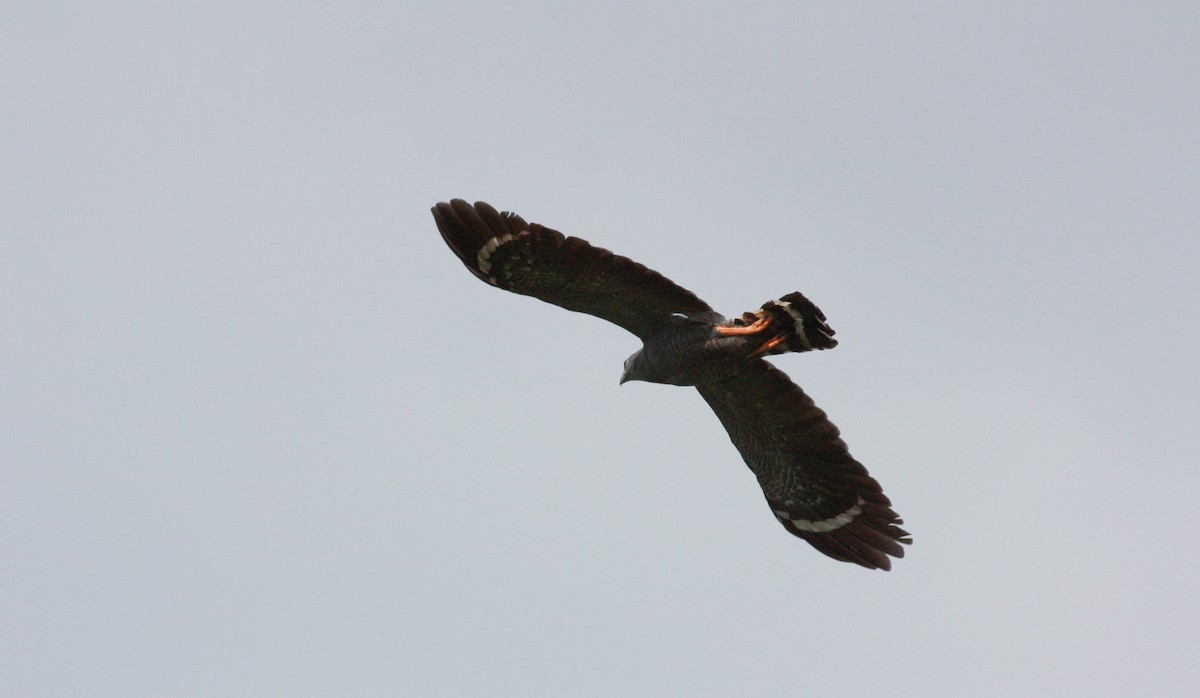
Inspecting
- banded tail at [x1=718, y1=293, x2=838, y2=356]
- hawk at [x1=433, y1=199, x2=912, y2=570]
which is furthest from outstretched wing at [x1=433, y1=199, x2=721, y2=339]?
banded tail at [x1=718, y1=293, x2=838, y2=356]

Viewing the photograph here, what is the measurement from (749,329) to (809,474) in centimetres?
219

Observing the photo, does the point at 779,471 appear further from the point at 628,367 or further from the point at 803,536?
the point at 628,367

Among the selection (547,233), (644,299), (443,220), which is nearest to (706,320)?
(644,299)

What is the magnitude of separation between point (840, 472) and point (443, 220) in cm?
465

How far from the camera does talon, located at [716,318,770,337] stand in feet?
40.6

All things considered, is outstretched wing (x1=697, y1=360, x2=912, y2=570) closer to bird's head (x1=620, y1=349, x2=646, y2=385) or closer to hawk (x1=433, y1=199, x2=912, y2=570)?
hawk (x1=433, y1=199, x2=912, y2=570)

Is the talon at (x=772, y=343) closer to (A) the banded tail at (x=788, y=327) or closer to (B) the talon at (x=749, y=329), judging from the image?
(A) the banded tail at (x=788, y=327)

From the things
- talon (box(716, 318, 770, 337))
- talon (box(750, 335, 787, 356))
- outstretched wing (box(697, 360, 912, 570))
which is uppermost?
talon (box(716, 318, 770, 337))

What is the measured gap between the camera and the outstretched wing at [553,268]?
39.6 ft

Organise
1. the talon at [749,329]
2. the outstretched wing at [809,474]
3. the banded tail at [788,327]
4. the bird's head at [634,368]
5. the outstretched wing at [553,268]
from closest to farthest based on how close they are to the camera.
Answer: the outstretched wing at [553,268]
the banded tail at [788,327]
the talon at [749,329]
the bird's head at [634,368]
the outstretched wing at [809,474]

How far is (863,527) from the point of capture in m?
14.0

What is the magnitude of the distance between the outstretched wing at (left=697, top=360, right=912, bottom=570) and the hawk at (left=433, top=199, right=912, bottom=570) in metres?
0.01

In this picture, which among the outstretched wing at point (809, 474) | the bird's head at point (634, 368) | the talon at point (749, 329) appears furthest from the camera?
the outstretched wing at point (809, 474)

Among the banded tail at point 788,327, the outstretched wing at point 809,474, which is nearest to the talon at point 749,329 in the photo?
the banded tail at point 788,327
